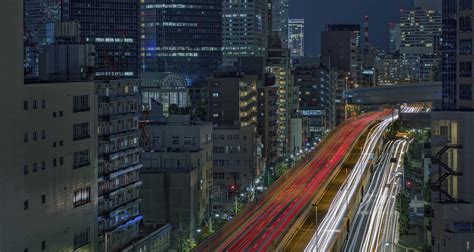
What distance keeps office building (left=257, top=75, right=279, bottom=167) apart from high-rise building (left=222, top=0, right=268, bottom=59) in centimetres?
5332

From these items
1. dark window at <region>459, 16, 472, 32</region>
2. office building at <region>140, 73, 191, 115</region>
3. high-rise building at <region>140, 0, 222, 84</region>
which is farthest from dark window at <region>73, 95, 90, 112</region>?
high-rise building at <region>140, 0, 222, 84</region>

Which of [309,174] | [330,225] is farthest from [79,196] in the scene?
[309,174]

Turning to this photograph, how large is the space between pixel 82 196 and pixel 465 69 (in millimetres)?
11339

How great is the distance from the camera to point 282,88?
72.4 metres

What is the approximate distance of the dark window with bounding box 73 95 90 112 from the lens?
77.3 feet

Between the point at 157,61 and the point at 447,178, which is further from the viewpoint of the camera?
the point at 157,61

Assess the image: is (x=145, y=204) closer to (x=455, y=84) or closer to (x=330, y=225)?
(x=330, y=225)

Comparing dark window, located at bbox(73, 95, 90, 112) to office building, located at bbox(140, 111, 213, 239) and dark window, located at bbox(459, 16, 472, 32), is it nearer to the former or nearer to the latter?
office building, located at bbox(140, 111, 213, 239)

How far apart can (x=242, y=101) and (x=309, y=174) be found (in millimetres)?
12640

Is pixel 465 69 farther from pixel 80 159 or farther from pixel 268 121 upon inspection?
pixel 268 121

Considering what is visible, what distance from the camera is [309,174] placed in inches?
1743

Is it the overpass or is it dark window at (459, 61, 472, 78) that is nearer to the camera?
dark window at (459, 61, 472, 78)

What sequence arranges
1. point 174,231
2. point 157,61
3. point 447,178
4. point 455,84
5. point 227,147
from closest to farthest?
point 447,178, point 455,84, point 174,231, point 227,147, point 157,61

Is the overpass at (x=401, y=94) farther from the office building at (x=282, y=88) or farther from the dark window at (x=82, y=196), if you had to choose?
the dark window at (x=82, y=196)
